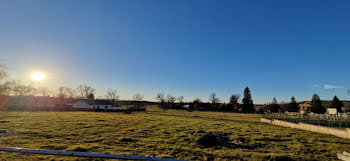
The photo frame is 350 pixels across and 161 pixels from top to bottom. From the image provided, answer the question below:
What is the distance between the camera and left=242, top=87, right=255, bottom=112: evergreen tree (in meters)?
66.7

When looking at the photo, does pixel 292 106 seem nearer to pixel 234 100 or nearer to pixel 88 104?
pixel 234 100

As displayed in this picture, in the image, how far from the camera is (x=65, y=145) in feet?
26.8

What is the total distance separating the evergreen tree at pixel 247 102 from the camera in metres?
66.7

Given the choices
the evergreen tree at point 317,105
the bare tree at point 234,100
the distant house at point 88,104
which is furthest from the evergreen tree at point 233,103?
the distant house at point 88,104

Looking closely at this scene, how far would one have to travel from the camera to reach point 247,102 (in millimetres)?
67250

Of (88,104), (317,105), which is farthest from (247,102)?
(88,104)

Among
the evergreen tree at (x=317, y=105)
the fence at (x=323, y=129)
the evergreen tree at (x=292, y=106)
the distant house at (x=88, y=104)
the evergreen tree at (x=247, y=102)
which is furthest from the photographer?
the evergreen tree at (x=247, y=102)

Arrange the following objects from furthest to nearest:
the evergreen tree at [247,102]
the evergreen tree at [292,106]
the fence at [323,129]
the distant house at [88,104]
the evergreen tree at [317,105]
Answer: the evergreen tree at [247,102] → the evergreen tree at [292,106] → the distant house at [88,104] → the evergreen tree at [317,105] → the fence at [323,129]

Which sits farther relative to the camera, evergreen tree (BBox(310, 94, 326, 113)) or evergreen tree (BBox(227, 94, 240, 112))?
evergreen tree (BBox(227, 94, 240, 112))

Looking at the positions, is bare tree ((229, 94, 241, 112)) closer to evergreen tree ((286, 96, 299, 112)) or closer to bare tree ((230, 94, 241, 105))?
bare tree ((230, 94, 241, 105))

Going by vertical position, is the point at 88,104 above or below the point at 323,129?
below

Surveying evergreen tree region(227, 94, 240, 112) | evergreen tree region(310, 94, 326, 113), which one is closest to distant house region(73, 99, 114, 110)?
evergreen tree region(227, 94, 240, 112)

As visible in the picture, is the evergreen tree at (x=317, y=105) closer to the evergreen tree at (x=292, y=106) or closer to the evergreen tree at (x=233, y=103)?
the evergreen tree at (x=292, y=106)

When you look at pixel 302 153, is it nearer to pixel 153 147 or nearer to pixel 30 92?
pixel 153 147
